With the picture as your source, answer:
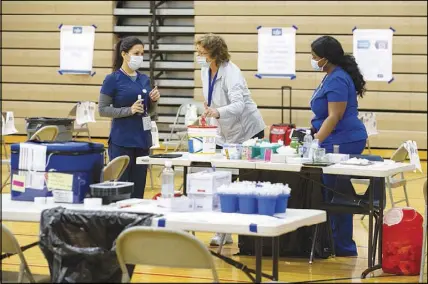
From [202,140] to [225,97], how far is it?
1.74ft

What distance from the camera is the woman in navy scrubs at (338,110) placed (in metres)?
5.66

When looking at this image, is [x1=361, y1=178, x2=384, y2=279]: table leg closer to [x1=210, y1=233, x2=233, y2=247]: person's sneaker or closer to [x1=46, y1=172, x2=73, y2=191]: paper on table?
[x1=210, y1=233, x2=233, y2=247]: person's sneaker

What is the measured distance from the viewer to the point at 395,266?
17.0 feet

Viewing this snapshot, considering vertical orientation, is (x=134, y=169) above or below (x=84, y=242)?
above

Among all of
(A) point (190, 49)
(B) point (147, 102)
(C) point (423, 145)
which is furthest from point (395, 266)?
(A) point (190, 49)

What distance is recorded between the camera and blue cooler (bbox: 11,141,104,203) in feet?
13.6

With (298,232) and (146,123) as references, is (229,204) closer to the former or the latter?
(298,232)

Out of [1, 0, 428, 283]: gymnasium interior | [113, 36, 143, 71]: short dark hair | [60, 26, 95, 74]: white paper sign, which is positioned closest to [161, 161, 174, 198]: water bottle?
[113, 36, 143, 71]: short dark hair

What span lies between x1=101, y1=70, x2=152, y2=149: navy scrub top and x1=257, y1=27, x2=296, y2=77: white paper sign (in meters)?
6.13

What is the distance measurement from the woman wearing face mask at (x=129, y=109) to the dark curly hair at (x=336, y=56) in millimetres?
1222

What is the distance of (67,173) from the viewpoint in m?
4.18

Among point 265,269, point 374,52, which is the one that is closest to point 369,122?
point 374,52

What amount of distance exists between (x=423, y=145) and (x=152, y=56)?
3.99 meters

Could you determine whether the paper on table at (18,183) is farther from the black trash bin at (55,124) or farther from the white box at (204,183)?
the black trash bin at (55,124)
